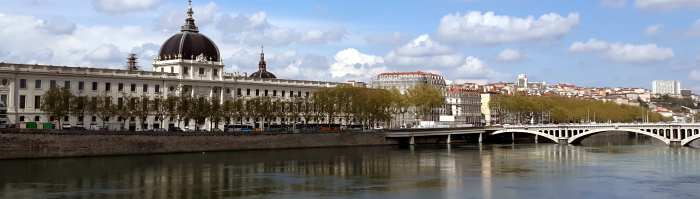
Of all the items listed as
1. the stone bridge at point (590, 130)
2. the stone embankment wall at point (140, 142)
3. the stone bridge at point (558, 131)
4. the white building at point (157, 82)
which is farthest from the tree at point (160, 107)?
the stone bridge at point (590, 130)

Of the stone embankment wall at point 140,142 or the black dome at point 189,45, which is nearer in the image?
the stone embankment wall at point 140,142

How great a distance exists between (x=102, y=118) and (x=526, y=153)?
149 feet

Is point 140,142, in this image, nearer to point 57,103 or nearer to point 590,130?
point 57,103

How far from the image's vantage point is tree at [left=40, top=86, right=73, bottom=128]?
7381 cm

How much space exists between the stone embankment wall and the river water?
198 centimetres

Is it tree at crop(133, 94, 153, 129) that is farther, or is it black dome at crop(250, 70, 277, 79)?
black dome at crop(250, 70, 277, 79)

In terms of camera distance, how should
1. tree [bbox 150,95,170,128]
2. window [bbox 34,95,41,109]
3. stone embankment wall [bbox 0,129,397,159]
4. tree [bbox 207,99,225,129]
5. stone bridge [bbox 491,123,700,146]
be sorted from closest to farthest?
1. stone embankment wall [bbox 0,129,397,159]
2. window [bbox 34,95,41,109]
3. tree [bbox 150,95,170,128]
4. tree [bbox 207,99,225,129]
5. stone bridge [bbox 491,123,700,146]

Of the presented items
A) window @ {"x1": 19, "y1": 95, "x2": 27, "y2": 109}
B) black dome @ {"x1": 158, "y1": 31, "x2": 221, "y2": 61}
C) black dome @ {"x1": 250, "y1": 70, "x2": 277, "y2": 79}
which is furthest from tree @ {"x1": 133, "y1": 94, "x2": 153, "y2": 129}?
black dome @ {"x1": 250, "y1": 70, "x2": 277, "y2": 79}

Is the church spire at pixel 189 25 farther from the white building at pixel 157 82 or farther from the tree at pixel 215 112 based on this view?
the tree at pixel 215 112

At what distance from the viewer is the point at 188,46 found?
9700 centimetres

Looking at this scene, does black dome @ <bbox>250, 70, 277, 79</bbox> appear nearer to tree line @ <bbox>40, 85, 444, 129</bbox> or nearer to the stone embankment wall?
tree line @ <bbox>40, 85, 444, 129</bbox>

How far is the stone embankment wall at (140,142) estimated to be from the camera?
210 feet

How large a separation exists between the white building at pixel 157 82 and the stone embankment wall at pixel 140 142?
958 cm

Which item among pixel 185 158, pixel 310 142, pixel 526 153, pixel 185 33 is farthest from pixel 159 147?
pixel 526 153
